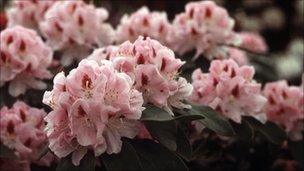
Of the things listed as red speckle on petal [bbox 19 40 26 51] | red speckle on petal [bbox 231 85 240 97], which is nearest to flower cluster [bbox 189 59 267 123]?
red speckle on petal [bbox 231 85 240 97]

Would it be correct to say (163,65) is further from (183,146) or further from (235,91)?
(235,91)

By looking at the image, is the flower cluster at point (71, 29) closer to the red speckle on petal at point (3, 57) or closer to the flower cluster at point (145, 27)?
the flower cluster at point (145, 27)

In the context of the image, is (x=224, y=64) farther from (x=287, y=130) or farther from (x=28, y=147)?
(x=28, y=147)

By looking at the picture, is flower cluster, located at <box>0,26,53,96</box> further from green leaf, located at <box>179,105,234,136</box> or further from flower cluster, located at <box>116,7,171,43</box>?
green leaf, located at <box>179,105,234,136</box>

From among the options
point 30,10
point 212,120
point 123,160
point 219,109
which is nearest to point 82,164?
point 123,160

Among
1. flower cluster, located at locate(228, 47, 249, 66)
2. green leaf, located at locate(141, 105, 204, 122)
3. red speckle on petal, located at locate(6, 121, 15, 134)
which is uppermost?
green leaf, located at locate(141, 105, 204, 122)

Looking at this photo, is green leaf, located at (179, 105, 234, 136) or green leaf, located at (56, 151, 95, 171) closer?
green leaf, located at (56, 151, 95, 171)
